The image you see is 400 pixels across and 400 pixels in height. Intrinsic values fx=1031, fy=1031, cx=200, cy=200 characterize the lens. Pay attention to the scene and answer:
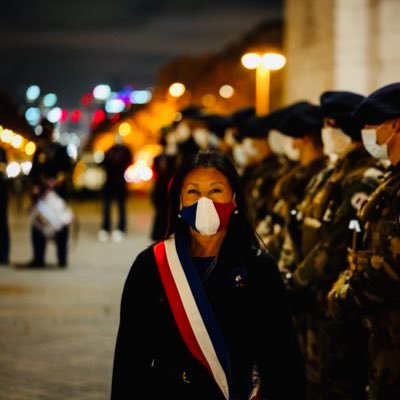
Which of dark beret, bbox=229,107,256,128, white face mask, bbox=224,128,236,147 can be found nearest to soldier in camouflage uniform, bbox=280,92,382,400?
dark beret, bbox=229,107,256,128

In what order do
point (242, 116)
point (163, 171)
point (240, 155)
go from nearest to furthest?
point (240, 155), point (242, 116), point (163, 171)

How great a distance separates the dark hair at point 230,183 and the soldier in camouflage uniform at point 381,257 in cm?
130

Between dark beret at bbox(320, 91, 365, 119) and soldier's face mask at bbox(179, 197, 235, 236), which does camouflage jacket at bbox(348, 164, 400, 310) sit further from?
dark beret at bbox(320, 91, 365, 119)

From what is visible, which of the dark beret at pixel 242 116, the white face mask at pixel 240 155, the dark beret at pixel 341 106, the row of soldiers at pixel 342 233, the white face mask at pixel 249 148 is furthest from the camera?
the dark beret at pixel 242 116

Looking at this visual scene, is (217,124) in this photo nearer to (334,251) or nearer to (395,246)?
(334,251)

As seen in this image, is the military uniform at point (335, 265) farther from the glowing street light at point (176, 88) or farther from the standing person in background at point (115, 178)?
the glowing street light at point (176, 88)

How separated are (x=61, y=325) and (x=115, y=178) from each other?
430 inches

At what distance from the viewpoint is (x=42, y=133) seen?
15.0m

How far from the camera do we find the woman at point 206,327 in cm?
357

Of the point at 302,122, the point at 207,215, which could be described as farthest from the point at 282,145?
the point at 207,215

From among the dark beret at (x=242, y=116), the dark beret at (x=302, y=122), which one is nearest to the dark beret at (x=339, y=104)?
the dark beret at (x=302, y=122)

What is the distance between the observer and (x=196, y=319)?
3.56 metres

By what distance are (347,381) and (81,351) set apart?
3.36m

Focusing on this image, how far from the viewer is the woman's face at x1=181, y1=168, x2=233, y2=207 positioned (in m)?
3.83
